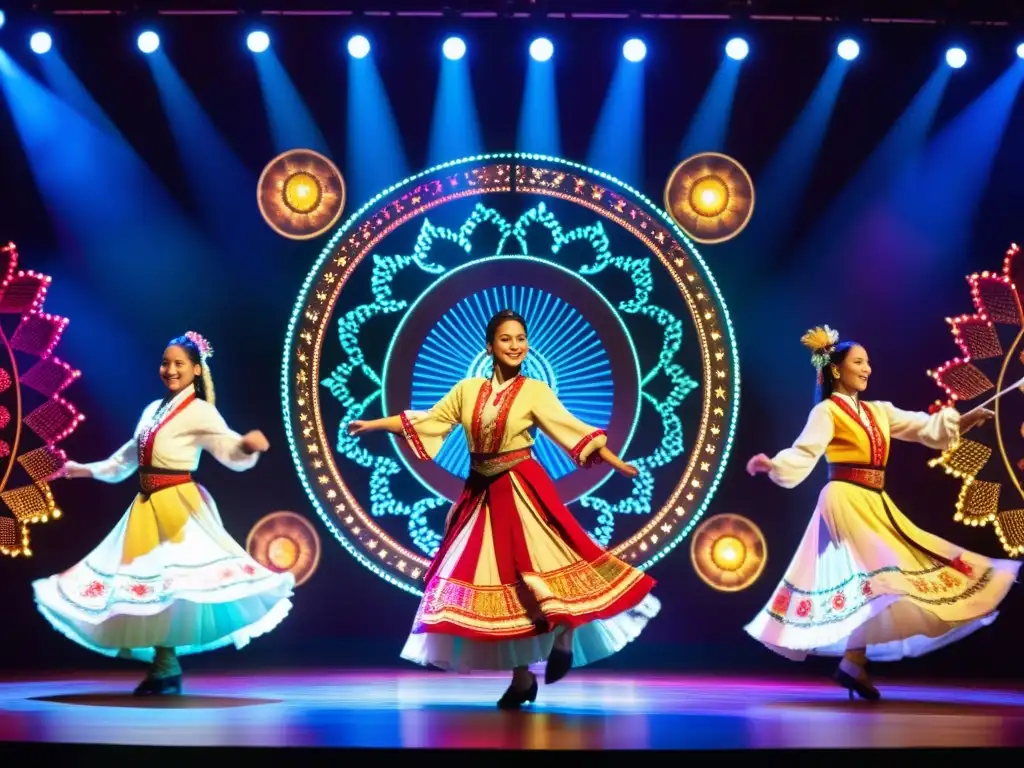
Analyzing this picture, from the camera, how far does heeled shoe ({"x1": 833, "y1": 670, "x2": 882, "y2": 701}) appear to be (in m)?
4.80

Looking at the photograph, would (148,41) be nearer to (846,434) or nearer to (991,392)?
(846,434)

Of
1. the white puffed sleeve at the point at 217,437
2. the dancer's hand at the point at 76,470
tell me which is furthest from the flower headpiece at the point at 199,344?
the dancer's hand at the point at 76,470

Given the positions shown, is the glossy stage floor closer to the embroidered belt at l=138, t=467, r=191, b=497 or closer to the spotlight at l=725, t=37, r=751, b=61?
the embroidered belt at l=138, t=467, r=191, b=497

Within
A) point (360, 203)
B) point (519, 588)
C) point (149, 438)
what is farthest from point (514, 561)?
point (360, 203)

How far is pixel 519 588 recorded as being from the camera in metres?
4.34

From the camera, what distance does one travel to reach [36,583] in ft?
16.0

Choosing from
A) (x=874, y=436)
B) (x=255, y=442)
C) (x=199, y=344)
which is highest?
(x=199, y=344)

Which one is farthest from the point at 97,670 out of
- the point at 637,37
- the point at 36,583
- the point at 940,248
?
the point at 940,248

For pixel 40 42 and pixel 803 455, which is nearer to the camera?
pixel 803 455

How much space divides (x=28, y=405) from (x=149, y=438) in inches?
61.9

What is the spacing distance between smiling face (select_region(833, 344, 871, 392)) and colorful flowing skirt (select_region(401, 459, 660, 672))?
1328mm

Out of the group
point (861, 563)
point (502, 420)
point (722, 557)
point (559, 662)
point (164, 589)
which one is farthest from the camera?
point (722, 557)

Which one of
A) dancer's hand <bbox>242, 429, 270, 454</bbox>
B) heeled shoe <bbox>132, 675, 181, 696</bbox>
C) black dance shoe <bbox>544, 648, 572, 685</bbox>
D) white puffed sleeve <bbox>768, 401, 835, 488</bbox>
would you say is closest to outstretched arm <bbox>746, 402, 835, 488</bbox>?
white puffed sleeve <bbox>768, 401, 835, 488</bbox>

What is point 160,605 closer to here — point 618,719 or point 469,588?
point 469,588
